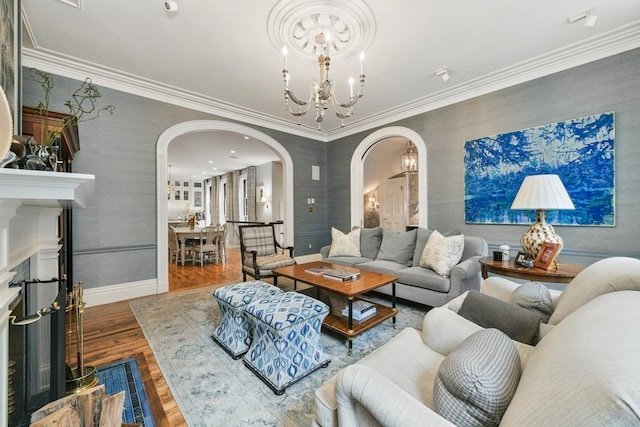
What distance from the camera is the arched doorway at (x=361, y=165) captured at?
4309 mm

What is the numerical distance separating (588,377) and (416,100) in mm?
4390

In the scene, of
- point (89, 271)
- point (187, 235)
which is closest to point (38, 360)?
point (89, 271)

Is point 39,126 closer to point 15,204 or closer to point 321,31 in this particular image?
point 15,204

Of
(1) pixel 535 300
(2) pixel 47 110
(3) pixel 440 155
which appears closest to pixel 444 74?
(3) pixel 440 155

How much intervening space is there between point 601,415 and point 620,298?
0.54 m

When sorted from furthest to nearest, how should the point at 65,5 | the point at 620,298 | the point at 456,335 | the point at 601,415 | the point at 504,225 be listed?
the point at 504,225 → the point at 65,5 → the point at 456,335 → the point at 620,298 → the point at 601,415

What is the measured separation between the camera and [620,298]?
0.80 meters

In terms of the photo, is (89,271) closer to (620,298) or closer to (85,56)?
(85,56)

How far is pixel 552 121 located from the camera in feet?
10.3

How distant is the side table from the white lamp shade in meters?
0.52

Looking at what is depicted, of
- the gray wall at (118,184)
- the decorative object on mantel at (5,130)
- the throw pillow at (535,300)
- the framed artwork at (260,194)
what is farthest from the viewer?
the framed artwork at (260,194)

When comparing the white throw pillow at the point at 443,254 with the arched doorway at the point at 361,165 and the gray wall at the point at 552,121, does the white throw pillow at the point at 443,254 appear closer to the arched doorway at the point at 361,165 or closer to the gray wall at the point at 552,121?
the gray wall at the point at 552,121

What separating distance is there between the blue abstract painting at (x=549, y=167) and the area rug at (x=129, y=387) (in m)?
4.06

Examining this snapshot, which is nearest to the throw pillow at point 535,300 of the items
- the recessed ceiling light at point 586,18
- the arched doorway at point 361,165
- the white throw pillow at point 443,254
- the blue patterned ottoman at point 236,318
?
the white throw pillow at point 443,254
